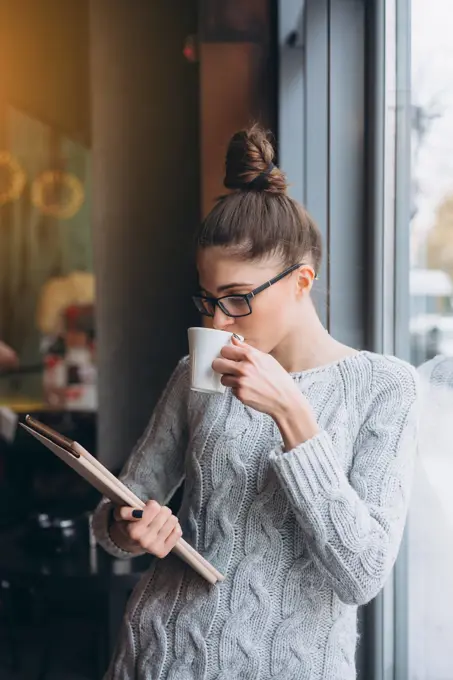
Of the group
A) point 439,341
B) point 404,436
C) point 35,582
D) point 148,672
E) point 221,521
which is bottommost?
point 35,582

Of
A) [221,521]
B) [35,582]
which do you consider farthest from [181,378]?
[35,582]

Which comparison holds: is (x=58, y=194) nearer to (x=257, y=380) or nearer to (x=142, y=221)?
(x=142, y=221)

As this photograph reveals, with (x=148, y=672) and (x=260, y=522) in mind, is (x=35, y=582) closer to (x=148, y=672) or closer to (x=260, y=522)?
(x=148, y=672)

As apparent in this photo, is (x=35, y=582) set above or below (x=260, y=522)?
below

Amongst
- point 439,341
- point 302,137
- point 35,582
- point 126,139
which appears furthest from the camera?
point 126,139

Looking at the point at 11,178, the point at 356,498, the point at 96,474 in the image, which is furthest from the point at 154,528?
the point at 11,178

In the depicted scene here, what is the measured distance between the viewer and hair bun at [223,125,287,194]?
110 centimetres

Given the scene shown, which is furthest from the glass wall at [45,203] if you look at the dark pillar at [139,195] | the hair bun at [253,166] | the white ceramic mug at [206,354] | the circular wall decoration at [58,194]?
the white ceramic mug at [206,354]

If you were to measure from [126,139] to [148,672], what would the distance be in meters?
2.41

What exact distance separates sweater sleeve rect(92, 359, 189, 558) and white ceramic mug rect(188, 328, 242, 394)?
0.64 feet

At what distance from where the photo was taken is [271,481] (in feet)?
3.40

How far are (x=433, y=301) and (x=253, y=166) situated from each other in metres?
0.33

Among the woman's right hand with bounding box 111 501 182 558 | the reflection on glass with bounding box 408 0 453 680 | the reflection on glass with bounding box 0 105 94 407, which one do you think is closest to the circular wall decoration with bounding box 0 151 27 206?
the reflection on glass with bounding box 0 105 94 407

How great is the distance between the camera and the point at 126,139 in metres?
3.12
